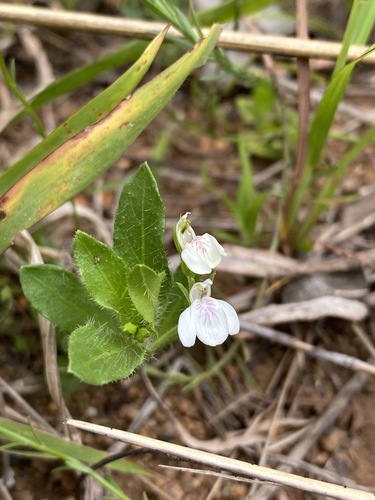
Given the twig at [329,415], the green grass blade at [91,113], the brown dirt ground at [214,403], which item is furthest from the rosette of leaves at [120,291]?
the twig at [329,415]

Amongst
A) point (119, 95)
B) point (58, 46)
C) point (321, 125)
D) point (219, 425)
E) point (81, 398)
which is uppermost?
point (58, 46)

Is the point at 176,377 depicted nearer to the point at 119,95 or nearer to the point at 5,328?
the point at 5,328

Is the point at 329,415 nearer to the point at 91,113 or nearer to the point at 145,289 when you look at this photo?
the point at 145,289

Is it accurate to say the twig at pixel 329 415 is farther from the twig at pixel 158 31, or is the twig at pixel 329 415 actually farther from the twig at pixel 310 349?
the twig at pixel 158 31

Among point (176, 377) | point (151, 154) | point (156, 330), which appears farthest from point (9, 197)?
point (151, 154)

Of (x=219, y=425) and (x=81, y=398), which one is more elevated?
(x=219, y=425)

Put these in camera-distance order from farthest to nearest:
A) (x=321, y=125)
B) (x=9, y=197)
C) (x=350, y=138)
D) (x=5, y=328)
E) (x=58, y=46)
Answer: (x=58, y=46) → (x=350, y=138) → (x=5, y=328) → (x=321, y=125) → (x=9, y=197)

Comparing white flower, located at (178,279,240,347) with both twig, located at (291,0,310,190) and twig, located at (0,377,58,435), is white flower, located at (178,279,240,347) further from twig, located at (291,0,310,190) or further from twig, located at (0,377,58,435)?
twig, located at (291,0,310,190)

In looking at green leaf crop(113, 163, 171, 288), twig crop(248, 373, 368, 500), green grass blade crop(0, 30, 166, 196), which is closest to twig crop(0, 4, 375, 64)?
green grass blade crop(0, 30, 166, 196)
